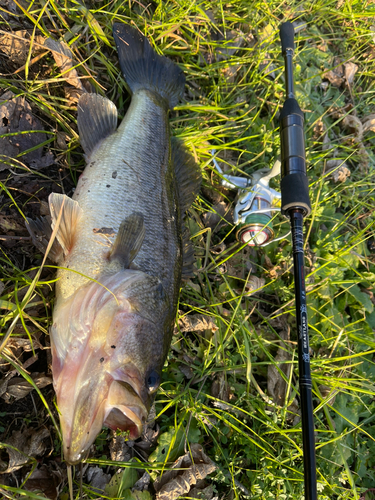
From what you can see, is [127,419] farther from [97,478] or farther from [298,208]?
[298,208]

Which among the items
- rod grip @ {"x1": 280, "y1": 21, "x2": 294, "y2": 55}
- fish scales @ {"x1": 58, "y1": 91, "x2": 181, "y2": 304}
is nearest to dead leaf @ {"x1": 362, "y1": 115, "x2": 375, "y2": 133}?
rod grip @ {"x1": 280, "y1": 21, "x2": 294, "y2": 55}

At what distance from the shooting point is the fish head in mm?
1624

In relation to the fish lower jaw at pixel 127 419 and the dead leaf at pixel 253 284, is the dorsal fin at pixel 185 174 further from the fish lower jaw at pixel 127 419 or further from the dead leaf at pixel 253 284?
the fish lower jaw at pixel 127 419

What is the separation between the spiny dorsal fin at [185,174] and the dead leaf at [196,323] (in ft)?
2.92

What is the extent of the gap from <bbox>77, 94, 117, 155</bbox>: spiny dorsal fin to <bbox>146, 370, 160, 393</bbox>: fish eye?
1588 millimetres

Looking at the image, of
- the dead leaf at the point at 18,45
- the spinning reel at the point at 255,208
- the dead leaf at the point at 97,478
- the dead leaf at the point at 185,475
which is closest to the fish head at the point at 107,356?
the dead leaf at the point at 97,478

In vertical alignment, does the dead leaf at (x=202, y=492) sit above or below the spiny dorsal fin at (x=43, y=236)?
below

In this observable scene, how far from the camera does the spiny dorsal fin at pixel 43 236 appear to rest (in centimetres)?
207

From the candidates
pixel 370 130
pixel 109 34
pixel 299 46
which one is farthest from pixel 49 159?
pixel 370 130

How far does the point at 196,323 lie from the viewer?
2627 mm

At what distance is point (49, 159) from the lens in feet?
8.11

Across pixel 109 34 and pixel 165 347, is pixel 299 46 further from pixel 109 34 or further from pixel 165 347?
pixel 165 347

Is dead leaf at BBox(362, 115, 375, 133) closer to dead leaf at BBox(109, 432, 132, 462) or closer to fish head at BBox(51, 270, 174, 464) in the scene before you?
fish head at BBox(51, 270, 174, 464)

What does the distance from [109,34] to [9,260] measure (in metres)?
2.04
